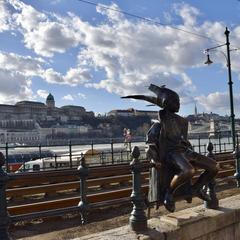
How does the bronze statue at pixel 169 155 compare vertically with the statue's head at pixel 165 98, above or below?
below

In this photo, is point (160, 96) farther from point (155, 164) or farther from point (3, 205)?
point (3, 205)

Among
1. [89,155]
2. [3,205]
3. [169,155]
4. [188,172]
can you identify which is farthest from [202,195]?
[89,155]

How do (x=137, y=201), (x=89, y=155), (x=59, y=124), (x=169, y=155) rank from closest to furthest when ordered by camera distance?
(x=137, y=201) < (x=169, y=155) < (x=89, y=155) < (x=59, y=124)

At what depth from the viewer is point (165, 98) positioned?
575cm

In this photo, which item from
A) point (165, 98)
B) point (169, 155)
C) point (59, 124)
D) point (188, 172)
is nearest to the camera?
point (188, 172)

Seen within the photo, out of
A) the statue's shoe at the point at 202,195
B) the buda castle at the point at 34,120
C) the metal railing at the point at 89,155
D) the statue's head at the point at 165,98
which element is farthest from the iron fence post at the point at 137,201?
the buda castle at the point at 34,120

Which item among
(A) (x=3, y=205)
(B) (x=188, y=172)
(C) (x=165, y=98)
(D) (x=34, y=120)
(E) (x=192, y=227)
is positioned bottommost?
(E) (x=192, y=227)

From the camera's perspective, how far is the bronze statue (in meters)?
5.52

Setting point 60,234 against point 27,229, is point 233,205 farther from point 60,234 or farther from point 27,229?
point 27,229

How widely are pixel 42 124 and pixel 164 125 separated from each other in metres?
95.9

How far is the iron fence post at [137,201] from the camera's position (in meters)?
5.20

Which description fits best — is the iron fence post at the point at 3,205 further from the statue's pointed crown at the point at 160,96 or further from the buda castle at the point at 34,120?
the buda castle at the point at 34,120

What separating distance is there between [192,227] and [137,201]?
32.5 inches

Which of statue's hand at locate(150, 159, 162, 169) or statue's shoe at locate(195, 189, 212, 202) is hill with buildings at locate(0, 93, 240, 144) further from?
statue's hand at locate(150, 159, 162, 169)
